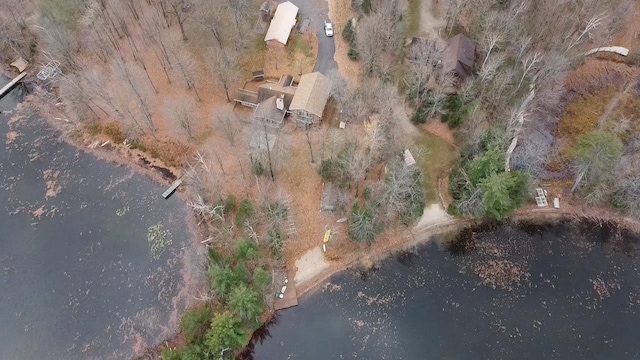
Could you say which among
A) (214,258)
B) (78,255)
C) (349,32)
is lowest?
(78,255)

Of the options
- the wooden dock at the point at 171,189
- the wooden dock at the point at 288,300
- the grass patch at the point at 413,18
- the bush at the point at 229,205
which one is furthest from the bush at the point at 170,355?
the grass patch at the point at 413,18

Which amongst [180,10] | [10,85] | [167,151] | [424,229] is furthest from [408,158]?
[10,85]

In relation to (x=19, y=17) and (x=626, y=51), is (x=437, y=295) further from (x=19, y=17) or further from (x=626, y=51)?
(x=19, y=17)

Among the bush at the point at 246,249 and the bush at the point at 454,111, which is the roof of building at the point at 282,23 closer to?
the bush at the point at 454,111

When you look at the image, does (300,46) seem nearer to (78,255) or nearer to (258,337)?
(78,255)

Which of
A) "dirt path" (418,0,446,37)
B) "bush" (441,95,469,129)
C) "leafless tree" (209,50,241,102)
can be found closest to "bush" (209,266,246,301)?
"leafless tree" (209,50,241,102)

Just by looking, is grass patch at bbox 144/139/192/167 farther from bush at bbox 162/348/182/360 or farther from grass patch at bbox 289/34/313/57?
bush at bbox 162/348/182/360
